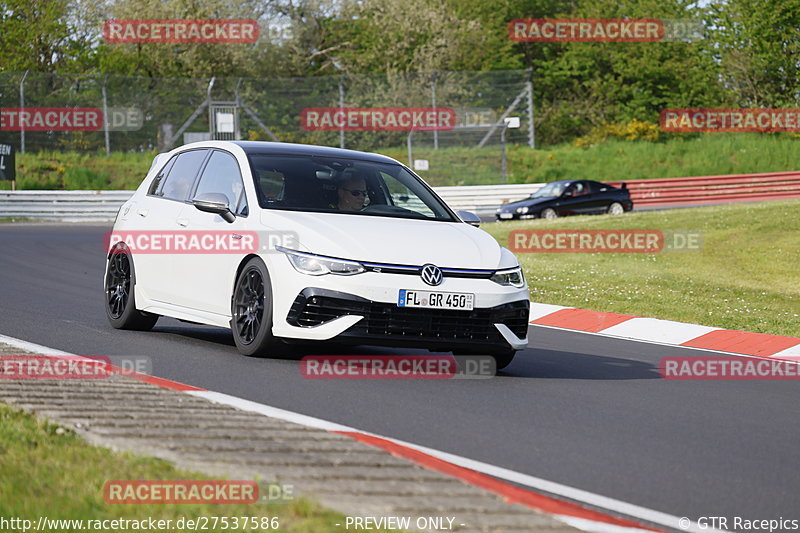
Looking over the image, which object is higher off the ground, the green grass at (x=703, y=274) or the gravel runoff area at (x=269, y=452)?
the gravel runoff area at (x=269, y=452)

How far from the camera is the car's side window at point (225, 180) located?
9820 millimetres

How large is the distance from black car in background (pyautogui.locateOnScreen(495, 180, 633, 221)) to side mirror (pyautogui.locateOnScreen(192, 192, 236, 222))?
85.3 ft

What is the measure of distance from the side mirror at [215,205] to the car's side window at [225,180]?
63 mm

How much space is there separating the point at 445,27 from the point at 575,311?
4505 centimetres

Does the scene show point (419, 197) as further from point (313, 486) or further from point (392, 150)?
point (392, 150)

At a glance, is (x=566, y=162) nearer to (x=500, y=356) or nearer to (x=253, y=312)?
(x=500, y=356)

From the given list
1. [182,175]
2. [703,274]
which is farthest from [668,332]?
[703,274]

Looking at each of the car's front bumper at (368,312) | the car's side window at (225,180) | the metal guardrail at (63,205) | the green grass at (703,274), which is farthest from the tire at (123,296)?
the metal guardrail at (63,205)

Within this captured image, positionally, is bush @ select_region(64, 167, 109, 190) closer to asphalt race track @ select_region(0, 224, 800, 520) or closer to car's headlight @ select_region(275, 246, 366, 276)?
asphalt race track @ select_region(0, 224, 800, 520)

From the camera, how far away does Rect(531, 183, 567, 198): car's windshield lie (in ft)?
120

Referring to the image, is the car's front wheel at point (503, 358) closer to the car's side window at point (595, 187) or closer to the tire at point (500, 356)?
the tire at point (500, 356)

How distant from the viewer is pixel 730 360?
11.2 meters

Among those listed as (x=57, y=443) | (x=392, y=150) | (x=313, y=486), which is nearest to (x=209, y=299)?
(x=57, y=443)

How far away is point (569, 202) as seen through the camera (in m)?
36.6
